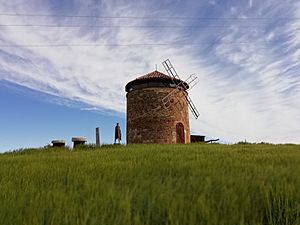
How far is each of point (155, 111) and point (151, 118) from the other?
0.70 m

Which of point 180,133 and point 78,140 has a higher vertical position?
point 180,133

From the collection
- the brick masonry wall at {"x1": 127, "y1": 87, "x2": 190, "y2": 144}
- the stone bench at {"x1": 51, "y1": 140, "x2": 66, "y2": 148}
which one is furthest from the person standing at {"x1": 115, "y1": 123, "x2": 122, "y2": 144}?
the stone bench at {"x1": 51, "y1": 140, "x2": 66, "y2": 148}

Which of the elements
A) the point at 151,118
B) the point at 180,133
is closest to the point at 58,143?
the point at 151,118

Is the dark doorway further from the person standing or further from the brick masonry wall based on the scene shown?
the person standing

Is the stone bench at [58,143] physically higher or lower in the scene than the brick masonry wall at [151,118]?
lower

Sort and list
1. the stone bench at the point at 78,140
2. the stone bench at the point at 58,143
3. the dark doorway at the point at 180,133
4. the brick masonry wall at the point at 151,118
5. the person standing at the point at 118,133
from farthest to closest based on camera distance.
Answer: the dark doorway at the point at 180,133 < the brick masonry wall at the point at 151,118 < the person standing at the point at 118,133 < the stone bench at the point at 78,140 < the stone bench at the point at 58,143

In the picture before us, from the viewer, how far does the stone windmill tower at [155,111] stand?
87.0 feet

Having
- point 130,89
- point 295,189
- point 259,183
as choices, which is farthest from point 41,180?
point 130,89

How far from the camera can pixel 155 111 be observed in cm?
2669

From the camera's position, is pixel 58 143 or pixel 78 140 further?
pixel 78 140

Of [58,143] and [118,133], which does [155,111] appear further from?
[58,143]

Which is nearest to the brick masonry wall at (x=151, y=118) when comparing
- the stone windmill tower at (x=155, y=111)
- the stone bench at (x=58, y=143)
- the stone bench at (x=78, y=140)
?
the stone windmill tower at (x=155, y=111)

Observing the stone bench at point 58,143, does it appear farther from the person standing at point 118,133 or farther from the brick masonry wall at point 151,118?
the brick masonry wall at point 151,118

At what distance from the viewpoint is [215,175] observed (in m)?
4.01
